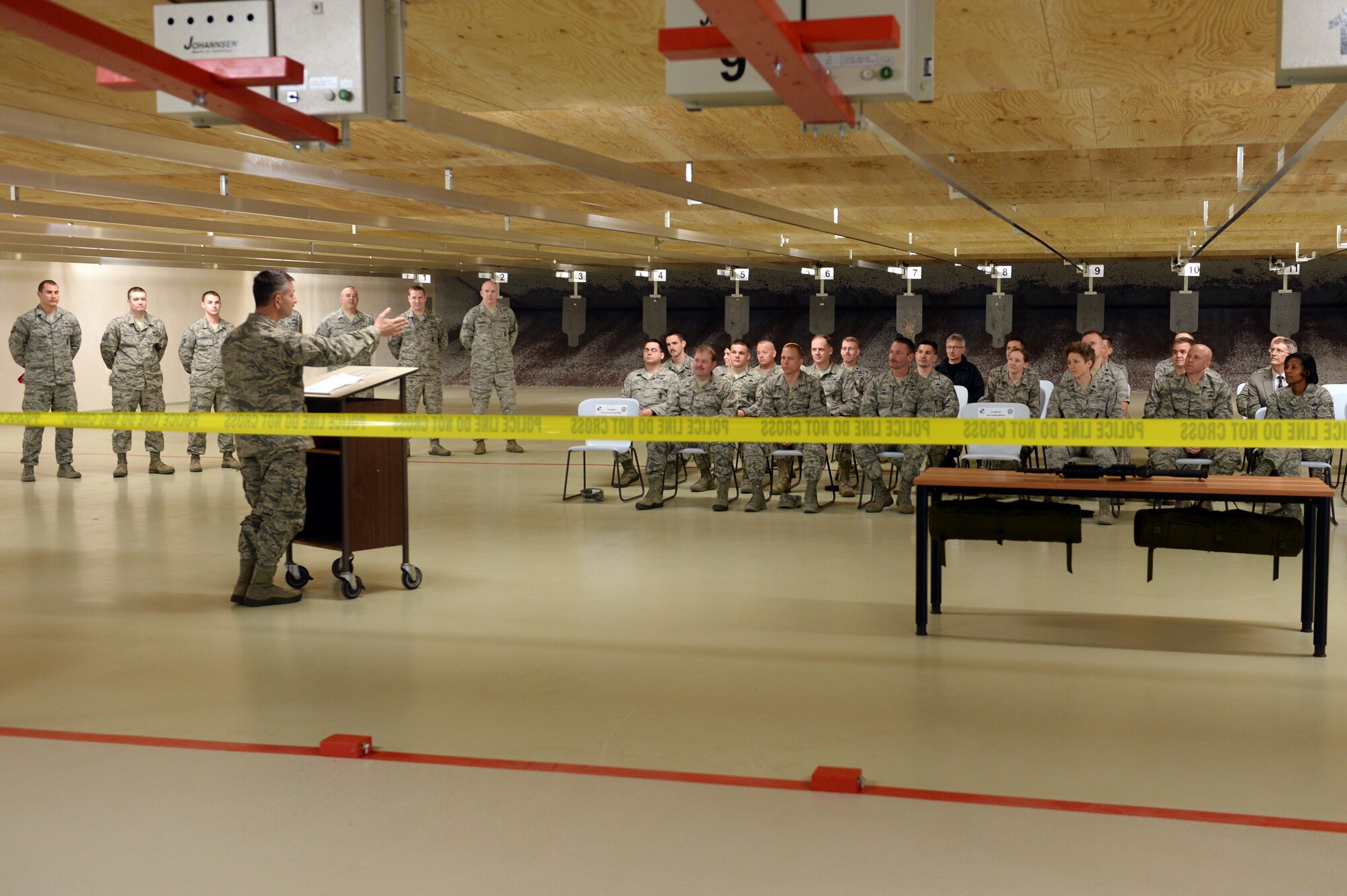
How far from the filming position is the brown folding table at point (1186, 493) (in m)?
4.17

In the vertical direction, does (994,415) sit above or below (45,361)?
below

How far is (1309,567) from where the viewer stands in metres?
4.44

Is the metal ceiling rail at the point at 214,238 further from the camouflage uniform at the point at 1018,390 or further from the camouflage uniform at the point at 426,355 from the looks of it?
the camouflage uniform at the point at 1018,390

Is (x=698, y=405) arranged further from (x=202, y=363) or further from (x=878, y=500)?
(x=202, y=363)

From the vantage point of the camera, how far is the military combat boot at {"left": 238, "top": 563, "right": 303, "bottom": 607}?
511 centimetres

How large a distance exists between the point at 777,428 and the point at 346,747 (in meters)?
2.13

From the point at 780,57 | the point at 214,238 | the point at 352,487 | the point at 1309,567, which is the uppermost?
the point at 214,238

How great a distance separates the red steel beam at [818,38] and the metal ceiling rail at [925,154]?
1.73 feet

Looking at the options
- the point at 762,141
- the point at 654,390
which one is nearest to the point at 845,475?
the point at 654,390

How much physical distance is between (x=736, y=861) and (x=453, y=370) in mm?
20014

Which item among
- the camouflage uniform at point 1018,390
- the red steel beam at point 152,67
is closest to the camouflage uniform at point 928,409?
the camouflage uniform at point 1018,390

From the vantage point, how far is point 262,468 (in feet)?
16.4

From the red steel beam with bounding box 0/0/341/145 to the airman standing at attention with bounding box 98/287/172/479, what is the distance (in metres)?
7.62

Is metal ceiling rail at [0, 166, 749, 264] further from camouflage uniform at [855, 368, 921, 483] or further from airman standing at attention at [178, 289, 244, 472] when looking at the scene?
camouflage uniform at [855, 368, 921, 483]
